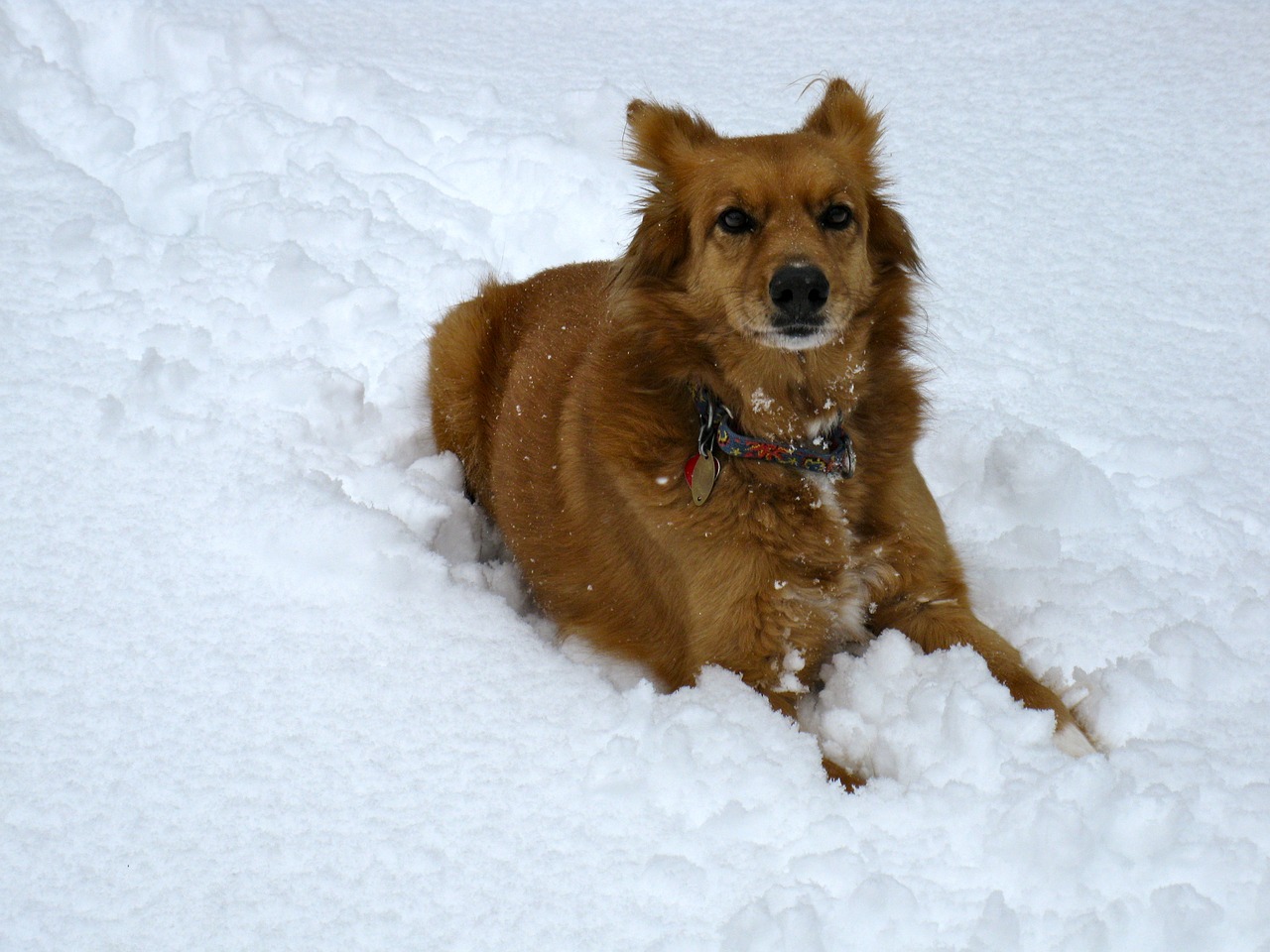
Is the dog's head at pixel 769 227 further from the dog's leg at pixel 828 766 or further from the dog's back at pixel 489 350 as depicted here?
the dog's leg at pixel 828 766

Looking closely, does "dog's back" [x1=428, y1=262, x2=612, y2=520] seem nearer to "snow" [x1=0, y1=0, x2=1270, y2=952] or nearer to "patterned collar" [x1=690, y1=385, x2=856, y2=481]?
"snow" [x1=0, y1=0, x2=1270, y2=952]

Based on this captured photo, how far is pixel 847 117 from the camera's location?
3.36m

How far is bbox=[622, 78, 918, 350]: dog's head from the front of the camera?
9.25 feet

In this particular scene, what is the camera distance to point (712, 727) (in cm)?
271

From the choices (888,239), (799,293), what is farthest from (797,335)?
(888,239)

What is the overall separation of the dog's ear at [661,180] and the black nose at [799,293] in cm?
45

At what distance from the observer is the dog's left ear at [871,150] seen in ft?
10.5

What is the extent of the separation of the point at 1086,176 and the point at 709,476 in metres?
4.03

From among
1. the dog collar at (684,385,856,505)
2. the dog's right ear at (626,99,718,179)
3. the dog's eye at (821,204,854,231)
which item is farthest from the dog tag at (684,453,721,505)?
the dog's right ear at (626,99,718,179)

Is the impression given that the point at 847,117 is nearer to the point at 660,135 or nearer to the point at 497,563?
the point at 660,135

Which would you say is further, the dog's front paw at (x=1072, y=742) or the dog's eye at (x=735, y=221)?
the dog's eye at (x=735, y=221)

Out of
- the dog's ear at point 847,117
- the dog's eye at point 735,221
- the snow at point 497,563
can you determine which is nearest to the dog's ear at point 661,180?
the dog's eye at point 735,221

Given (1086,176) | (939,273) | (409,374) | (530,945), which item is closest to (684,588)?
(530,945)

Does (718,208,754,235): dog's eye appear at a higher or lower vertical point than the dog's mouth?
higher
